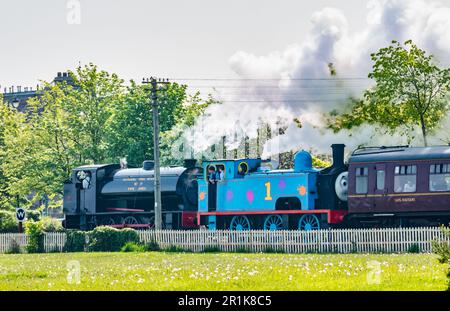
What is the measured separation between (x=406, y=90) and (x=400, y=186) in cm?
1329

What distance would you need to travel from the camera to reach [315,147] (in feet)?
145

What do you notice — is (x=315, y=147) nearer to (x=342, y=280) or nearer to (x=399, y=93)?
(x=399, y=93)

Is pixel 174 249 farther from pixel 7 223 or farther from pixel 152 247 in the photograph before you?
pixel 7 223

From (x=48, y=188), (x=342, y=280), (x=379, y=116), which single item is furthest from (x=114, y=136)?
(x=342, y=280)

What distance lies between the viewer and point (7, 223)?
52.2 m

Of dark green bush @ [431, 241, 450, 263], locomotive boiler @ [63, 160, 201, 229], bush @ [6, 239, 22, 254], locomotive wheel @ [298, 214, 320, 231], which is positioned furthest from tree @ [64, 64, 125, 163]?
dark green bush @ [431, 241, 450, 263]

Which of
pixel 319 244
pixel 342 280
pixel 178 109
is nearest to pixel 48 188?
pixel 178 109

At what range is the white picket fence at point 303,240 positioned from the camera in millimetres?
33438

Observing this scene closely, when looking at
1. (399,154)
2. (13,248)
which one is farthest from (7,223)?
(399,154)
